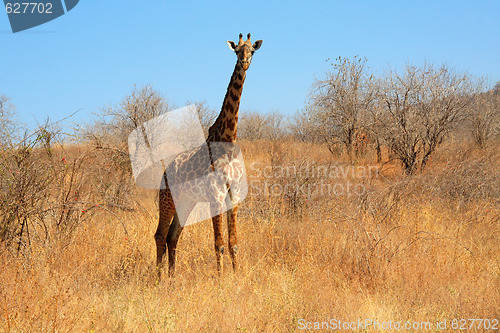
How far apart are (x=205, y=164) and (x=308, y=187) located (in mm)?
4054

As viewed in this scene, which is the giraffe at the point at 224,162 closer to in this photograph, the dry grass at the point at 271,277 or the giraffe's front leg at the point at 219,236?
the giraffe's front leg at the point at 219,236

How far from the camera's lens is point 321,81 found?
68.4ft

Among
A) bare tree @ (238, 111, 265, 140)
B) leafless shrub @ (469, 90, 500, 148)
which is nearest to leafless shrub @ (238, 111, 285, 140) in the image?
bare tree @ (238, 111, 265, 140)

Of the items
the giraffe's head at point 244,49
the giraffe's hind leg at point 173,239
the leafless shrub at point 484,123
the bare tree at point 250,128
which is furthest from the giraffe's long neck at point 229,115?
the bare tree at point 250,128

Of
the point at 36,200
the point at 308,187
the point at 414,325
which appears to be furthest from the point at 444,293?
the point at 36,200

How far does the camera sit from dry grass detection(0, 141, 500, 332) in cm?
422

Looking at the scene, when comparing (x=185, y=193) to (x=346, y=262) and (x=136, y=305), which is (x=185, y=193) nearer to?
(x=136, y=305)

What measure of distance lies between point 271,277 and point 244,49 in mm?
3139

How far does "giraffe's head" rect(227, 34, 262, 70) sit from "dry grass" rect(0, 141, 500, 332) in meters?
2.70

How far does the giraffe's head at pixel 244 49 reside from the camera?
5110mm

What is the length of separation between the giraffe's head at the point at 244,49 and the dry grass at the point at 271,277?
8.87ft

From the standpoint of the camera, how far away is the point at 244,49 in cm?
511

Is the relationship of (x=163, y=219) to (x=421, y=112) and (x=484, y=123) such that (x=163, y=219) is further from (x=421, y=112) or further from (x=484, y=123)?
(x=484, y=123)

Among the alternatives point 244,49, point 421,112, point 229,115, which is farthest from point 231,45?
point 421,112
